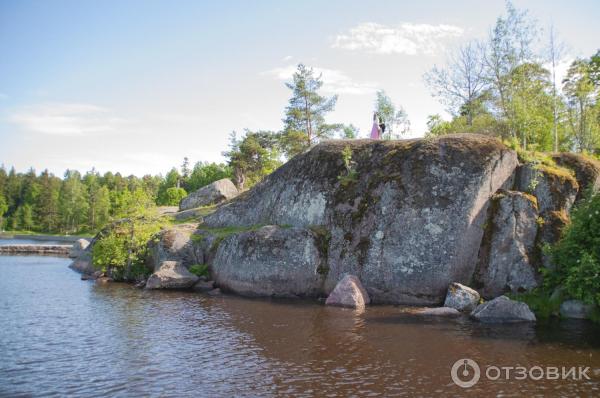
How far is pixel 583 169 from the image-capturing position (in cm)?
2622

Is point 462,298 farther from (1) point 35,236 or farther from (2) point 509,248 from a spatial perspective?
(1) point 35,236

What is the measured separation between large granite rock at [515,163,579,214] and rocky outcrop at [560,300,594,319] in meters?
5.48

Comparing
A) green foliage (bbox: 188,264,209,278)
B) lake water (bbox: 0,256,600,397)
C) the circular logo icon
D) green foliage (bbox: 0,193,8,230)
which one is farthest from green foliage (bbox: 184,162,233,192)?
the circular logo icon

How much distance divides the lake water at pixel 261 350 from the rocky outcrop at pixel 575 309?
1.31 metres

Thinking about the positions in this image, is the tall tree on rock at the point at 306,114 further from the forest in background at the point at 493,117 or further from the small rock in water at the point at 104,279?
the small rock in water at the point at 104,279

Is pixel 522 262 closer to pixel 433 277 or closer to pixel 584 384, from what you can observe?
pixel 433 277

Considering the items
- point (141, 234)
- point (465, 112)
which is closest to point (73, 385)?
point (141, 234)

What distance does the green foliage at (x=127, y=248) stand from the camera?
1441 inches

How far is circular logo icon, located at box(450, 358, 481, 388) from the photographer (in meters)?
13.5

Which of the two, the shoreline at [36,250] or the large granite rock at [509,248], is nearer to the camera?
the large granite rock at [509,248]

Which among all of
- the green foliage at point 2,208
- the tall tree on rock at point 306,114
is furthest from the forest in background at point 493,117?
the green foliage at point 2,208

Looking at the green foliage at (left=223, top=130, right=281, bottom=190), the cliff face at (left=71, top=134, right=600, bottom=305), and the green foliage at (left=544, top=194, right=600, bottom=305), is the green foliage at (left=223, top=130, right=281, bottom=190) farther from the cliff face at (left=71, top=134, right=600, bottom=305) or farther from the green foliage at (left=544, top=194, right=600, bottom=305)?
the green foliage at (left=544, top=194, right=600, bottom=305)

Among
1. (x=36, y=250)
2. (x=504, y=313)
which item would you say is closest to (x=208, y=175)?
(x=36, y=250)

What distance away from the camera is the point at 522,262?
2447cm
